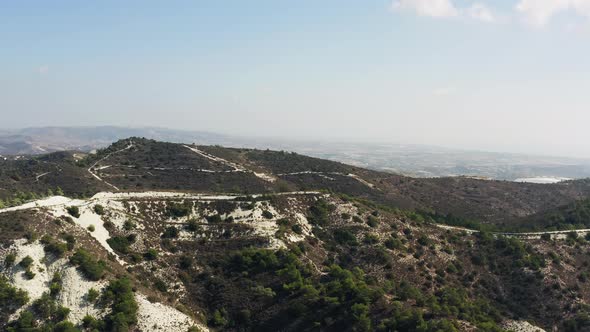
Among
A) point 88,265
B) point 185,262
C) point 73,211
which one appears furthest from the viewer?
point 73,211

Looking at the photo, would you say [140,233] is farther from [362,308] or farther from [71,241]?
[362,308]

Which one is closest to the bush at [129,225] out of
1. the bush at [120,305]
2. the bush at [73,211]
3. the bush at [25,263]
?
the bush at [73,211]

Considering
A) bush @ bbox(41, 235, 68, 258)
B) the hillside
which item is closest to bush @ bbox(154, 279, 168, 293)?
the hillside

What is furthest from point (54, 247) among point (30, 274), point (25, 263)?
point (30, 274)

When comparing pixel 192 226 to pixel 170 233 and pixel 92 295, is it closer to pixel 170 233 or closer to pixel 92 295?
pixel 170 233

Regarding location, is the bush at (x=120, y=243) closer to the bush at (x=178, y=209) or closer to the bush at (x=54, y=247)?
the bush at (x=54, y=247)

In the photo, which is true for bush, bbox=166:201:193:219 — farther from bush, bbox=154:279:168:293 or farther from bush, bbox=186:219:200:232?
bush, bbox=154:279:168:293

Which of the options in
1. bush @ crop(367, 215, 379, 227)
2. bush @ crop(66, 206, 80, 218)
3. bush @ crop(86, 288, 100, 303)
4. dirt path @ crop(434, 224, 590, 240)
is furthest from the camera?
dirt path @ crop(434, 224, 590, 240)

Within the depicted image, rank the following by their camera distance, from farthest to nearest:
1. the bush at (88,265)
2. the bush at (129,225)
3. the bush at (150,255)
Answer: the bush at (129,225) → the bush at (150,255) → the bush at (88,265)
